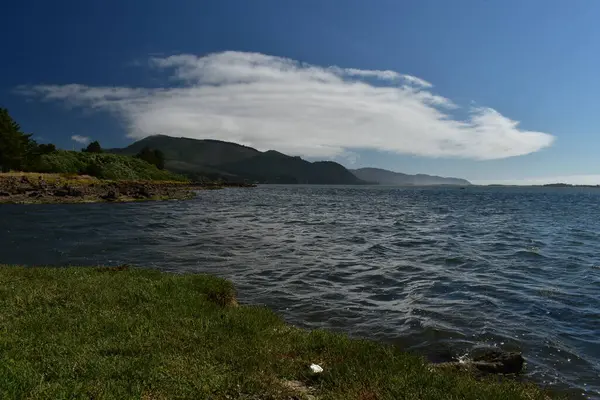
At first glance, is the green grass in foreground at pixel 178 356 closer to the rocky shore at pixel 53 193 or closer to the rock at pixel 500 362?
the rock at pixel 500 362

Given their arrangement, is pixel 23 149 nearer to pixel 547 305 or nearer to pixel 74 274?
pixel 74 274

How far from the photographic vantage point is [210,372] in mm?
9102

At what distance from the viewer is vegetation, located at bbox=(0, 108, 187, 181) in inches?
3878

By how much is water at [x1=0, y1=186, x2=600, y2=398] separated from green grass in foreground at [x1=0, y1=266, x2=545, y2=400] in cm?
350

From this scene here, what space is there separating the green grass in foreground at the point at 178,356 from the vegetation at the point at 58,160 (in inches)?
4141

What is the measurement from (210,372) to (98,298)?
7.01m

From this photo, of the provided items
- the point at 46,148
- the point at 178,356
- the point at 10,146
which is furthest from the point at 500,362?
the point at 46,148

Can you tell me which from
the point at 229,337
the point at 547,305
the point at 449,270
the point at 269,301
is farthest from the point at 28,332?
the point at 449,270

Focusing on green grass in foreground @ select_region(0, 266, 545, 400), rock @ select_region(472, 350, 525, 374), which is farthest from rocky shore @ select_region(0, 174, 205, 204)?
rock @ select_region(472, 350, 525, 374)

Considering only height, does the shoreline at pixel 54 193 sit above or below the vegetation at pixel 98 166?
below

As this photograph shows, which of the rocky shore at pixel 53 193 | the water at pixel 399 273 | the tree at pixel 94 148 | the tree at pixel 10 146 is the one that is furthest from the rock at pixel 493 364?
the tree at pixel 94 148

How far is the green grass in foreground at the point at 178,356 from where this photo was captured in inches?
328

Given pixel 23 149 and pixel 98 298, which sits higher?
pixel 23 149

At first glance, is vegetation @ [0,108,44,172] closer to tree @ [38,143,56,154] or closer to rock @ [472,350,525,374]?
tree @ [38,143,56,154]
